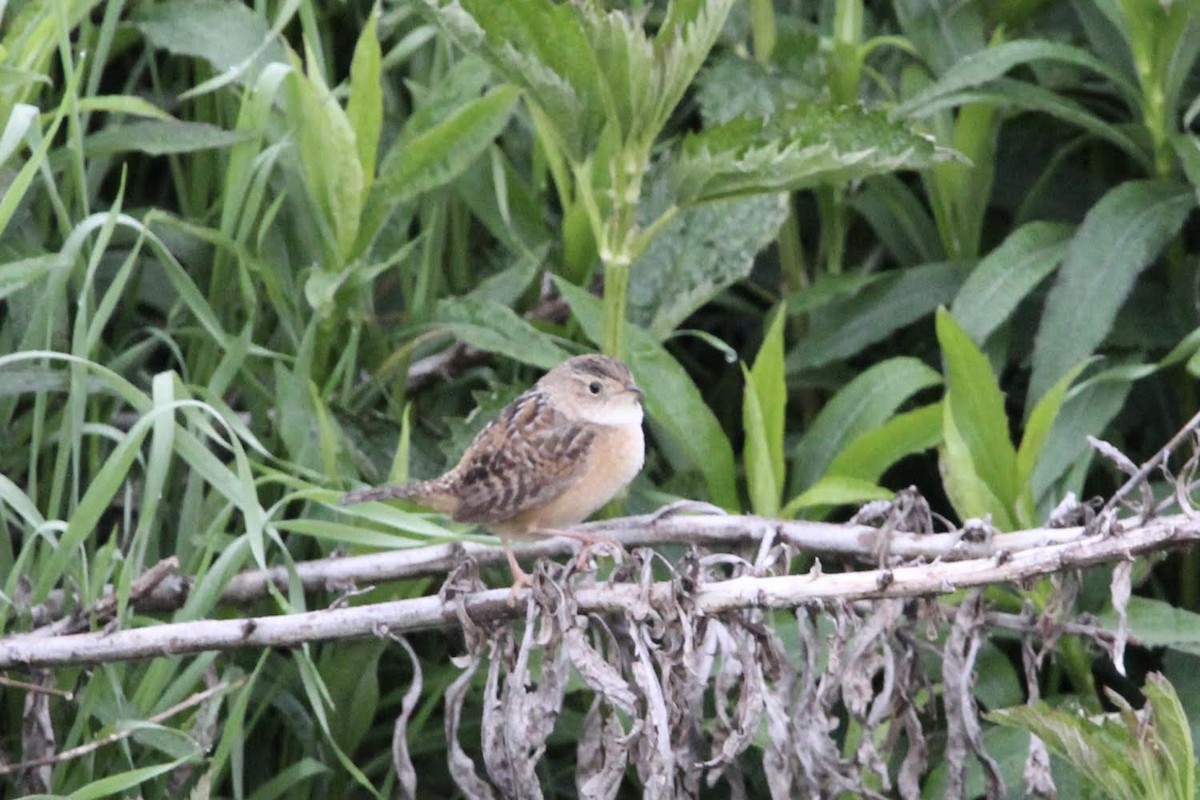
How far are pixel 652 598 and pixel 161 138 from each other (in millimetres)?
1823

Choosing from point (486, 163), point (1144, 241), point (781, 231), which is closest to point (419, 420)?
point (486, 163)

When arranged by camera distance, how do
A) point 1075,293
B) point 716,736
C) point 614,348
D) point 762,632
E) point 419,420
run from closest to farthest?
point 762,632, point 716,736, point 614,348, point 1075,293, point 419,420

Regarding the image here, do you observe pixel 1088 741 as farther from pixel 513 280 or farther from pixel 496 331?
pixel 513 280

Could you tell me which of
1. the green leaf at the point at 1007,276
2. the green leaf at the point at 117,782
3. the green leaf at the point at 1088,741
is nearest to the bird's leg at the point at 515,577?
the green leaf at the point at 117,782

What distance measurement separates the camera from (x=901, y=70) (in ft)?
16.0

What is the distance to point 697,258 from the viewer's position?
4293 millimetres

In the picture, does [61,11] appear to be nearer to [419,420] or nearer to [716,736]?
[419,420]

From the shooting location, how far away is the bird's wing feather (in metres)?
3.71

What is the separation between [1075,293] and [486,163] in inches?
57.6

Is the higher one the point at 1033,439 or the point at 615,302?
the point at 615,302

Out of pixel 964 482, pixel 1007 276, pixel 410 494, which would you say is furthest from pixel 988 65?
pixel 410 494

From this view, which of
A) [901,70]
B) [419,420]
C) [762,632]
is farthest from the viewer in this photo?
[901,70]

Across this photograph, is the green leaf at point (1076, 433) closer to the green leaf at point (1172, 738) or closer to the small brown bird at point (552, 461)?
the small brown bird at point (552, 461)

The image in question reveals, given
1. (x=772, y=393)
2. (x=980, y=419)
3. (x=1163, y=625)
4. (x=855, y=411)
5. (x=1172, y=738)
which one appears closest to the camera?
(x=1172, y=738)
